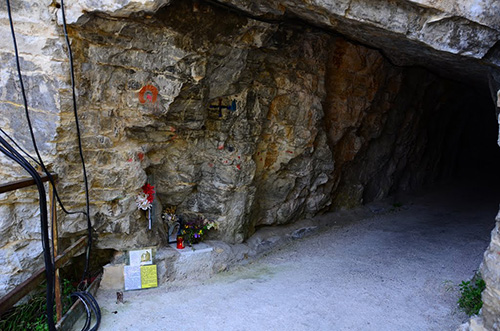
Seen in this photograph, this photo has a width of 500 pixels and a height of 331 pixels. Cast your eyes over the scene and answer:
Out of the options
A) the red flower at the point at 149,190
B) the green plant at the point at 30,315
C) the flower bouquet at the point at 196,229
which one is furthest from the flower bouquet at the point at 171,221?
the green plant at the point at 30,315

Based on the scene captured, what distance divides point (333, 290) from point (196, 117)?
3.18 meters

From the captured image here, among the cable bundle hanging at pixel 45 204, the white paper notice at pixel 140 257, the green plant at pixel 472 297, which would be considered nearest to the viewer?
the cable bundle hanging at pixel 45 204

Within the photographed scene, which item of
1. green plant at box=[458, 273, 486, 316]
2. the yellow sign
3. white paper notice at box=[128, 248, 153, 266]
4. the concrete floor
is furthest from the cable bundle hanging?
green plant at box=[458, 273, 486, 316]

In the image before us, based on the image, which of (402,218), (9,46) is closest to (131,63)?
(9,46)

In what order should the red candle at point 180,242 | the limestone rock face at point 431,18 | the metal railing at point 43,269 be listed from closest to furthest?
the metal railing at point 43,269
the limestone rock face at point 431,18
the red candle at point 180,242

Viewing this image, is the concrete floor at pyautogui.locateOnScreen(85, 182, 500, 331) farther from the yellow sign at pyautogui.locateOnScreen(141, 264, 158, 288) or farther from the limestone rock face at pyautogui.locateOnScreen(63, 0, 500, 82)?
the limestone rock face at pyautogui.locateOnScreen(63, 0, 500, 82)

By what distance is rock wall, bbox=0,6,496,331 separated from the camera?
439 centimetres

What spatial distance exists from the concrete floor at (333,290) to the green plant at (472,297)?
0.12 m

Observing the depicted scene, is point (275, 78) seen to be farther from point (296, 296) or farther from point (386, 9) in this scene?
point (296, 296)

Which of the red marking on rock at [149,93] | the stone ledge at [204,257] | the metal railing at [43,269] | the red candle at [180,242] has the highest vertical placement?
the red marking on rock at [149,93]

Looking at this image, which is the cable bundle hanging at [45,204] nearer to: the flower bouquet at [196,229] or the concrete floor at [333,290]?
the concrete floor at [333,290]

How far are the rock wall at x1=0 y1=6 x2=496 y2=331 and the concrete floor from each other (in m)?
0.88

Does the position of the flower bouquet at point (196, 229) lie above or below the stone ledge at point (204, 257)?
above

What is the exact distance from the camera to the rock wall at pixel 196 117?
439 centimetres
